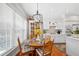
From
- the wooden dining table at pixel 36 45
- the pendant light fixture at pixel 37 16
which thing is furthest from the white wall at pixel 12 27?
the wooden dining table at pixel 36 45

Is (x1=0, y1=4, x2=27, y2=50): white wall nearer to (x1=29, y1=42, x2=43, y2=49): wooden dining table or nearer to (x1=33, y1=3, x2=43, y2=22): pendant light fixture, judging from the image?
(x1=33, y1=3, x2=43, y2=22): pendant light fixture

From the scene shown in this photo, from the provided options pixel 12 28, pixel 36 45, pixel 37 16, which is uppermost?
pixel 37 16

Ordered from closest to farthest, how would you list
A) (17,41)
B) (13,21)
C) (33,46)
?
(17,41)
(13,21)
(33,46)

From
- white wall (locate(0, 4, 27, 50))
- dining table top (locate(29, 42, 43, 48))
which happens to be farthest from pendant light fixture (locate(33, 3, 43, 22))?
dining table top (locate(29, 42, 43, 48))

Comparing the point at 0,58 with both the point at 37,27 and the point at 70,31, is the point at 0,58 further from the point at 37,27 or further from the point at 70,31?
the point at 70,31

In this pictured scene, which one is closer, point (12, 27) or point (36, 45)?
point (12, 27)

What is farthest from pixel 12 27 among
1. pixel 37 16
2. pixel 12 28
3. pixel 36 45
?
pixel 36 45

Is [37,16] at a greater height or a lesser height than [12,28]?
greater

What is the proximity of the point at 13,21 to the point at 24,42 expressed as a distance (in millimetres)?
486

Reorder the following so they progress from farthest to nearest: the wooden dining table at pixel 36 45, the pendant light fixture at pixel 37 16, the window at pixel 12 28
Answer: the wooden dining table at pixel 36 45
the pendant light fixture at pixel 37 16
the window at pixel 12 28

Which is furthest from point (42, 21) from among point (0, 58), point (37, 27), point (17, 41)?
point (0, 58)

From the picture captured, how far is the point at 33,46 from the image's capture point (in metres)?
3.35

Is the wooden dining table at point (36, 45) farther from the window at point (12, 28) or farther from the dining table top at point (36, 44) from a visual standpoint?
the window at point (12, 28)

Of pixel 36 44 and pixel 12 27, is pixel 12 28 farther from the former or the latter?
pixel 36 44
